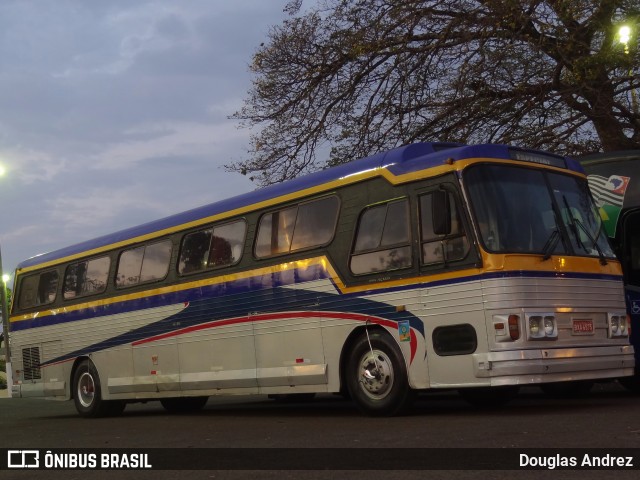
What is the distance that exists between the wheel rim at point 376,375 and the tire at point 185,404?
6112 mm

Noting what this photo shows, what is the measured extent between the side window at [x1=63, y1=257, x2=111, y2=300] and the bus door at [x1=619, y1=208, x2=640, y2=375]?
8868mm

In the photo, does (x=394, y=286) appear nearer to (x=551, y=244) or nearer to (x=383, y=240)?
(x=383, y=240)

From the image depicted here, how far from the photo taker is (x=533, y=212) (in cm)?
1038

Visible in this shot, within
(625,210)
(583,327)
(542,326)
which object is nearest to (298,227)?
(542,326)

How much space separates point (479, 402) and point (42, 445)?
5.72m

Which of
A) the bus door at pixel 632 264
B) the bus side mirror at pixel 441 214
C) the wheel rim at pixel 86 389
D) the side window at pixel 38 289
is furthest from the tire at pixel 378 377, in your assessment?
the side window at pixel 38 289

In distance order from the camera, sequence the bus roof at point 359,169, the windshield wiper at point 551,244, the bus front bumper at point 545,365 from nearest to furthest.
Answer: the bus front bumper at point 545,365 < the windshield wiper at point 551,244 < the bus roof at point 359,169

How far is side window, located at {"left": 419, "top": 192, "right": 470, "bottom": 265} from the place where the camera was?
32.7 ft

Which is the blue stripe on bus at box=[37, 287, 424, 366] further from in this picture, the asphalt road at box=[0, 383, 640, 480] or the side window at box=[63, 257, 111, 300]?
the asphalt road at box=[0, 383, 640, 480]

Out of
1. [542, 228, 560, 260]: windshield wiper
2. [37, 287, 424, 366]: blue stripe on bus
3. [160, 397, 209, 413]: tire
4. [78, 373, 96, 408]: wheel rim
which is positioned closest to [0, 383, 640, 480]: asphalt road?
[160, 397, 209, 413]: tire

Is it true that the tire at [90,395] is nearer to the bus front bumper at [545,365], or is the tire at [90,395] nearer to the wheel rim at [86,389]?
the wheel rim at [86,389]

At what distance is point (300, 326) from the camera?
39.1 ft

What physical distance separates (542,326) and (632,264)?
447cm

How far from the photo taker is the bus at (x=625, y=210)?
13477 millimetres
